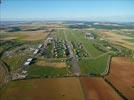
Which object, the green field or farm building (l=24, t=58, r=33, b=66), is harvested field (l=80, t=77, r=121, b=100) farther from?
farm building (l=24, t=58, r=33, b=66)

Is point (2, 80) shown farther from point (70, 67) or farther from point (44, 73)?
Answer: point (70, 67)

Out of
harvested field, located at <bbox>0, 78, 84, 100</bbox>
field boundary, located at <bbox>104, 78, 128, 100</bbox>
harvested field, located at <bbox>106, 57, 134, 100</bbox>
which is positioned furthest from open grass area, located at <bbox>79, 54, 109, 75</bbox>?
harvested field, located at <bbox>0, 78, 84, 100</bbox>

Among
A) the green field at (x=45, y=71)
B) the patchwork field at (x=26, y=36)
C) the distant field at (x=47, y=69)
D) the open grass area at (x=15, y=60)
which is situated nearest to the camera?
the green field at (x=45, y=71)

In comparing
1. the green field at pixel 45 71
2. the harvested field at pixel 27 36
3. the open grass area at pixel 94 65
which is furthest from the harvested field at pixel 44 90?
the harvested field at pixel 27 36

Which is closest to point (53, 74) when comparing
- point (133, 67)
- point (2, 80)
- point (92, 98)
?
point (2, 80)

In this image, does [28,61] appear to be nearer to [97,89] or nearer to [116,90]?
[97,89]

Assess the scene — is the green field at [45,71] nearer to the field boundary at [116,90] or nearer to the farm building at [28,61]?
the farm building at [28,61]
